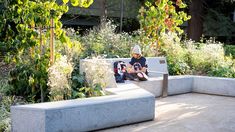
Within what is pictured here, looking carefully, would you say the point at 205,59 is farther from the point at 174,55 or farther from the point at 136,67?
the point at 136,67

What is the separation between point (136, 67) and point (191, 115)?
6.25 feet

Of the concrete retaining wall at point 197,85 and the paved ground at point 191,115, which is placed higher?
the concrete retaining wall at point 197,85

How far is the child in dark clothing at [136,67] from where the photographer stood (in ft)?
27.1

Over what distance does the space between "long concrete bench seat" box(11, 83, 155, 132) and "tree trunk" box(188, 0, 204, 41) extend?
14.2 meters

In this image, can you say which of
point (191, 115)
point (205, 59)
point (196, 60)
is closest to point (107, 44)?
point (196, 60)

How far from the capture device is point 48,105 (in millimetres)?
5258

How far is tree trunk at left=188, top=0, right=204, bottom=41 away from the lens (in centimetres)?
1984

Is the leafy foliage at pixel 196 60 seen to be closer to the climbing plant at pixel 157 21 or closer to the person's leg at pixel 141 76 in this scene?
the climbing plant at pixel 157 21

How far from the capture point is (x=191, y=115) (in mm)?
6910

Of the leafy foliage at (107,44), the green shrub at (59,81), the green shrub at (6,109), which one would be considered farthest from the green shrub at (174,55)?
the green shrub at (6,109)

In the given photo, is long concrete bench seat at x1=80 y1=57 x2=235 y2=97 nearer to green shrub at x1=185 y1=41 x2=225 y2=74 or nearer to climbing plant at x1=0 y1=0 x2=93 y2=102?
green shrub at x1=185 y1=41 x2=225 y2=74

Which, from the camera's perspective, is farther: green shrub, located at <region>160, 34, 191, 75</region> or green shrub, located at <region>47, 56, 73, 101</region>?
green shrub, located at <region>160, 34, 191, 75</region>

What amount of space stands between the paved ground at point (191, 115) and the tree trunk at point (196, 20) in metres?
11.7

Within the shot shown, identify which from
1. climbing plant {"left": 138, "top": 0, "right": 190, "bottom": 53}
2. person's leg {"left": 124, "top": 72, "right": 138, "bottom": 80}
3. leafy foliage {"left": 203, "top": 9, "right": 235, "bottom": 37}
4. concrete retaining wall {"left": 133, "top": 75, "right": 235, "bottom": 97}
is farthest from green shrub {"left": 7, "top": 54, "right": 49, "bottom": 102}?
leafy foliage {"left": 203, "top": 9, "right": 235, "bottom": 37}
